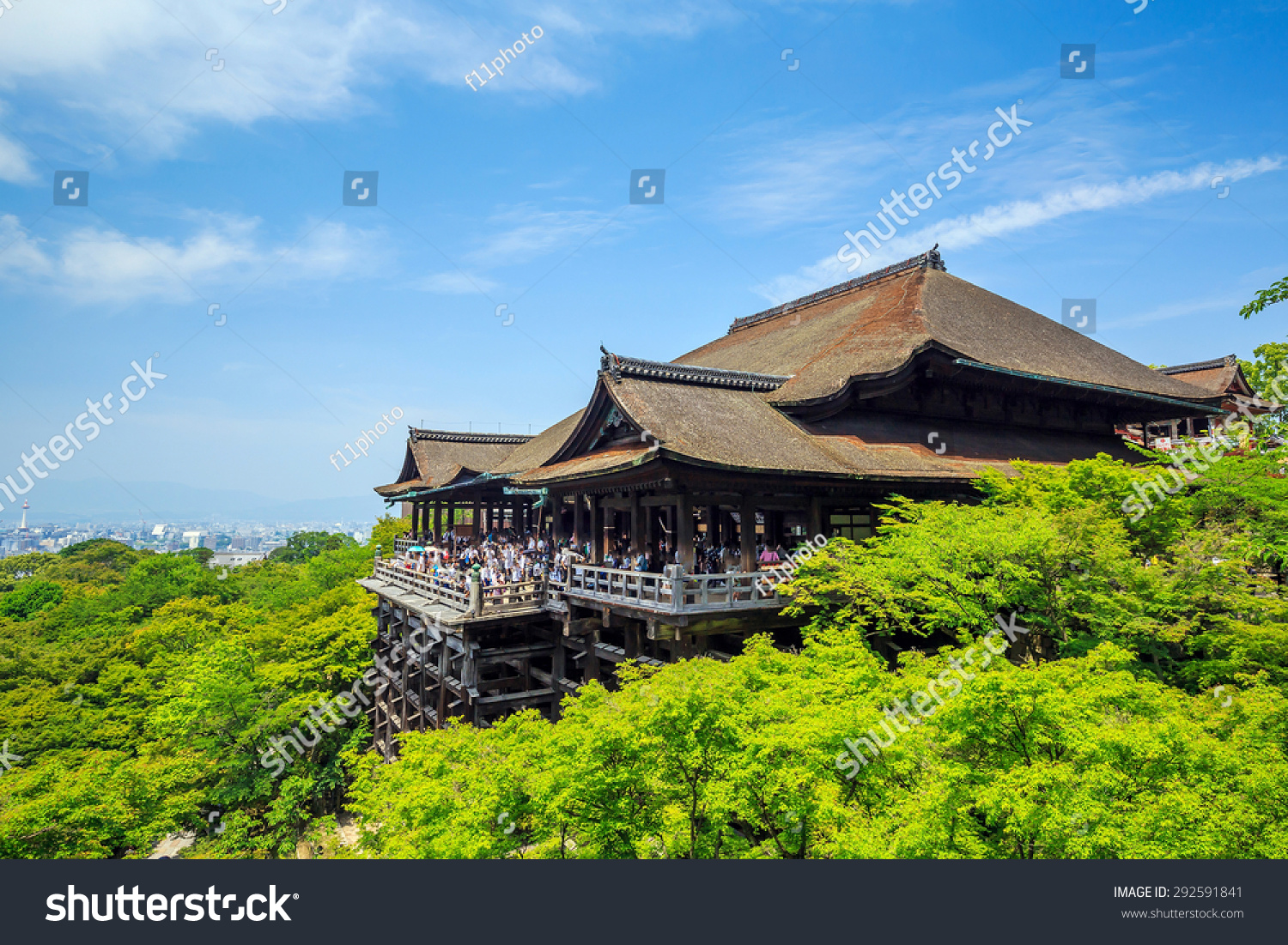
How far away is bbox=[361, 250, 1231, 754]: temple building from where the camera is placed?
1521 cm

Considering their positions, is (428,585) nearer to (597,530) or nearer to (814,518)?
(597,530)

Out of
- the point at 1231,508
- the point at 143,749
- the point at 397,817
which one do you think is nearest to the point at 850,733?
the point at 397,817

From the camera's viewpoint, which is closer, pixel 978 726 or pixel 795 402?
pixel 978 726

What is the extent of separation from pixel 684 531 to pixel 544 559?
922 cm

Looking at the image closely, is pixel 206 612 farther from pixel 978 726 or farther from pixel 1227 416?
pixel 1227 416

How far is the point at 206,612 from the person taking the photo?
42000 mm

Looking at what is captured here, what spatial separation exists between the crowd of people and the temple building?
0.49 meters

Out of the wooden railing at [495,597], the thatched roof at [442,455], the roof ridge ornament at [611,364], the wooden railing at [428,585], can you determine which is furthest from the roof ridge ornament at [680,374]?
the thatched roof at [442,455]

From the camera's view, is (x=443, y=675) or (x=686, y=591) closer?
(x=686, y=591)

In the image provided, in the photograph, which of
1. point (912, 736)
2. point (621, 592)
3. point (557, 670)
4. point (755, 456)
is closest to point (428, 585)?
point (557, 670)

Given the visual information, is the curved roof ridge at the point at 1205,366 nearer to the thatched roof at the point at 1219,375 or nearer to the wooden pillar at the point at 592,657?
the thatched roof at the point at 1219,375

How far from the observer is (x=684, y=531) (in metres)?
15.1

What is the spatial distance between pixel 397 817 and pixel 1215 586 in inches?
537

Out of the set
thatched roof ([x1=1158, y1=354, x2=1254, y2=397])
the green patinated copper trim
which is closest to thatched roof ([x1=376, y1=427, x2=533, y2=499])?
the green patinated copper trim
